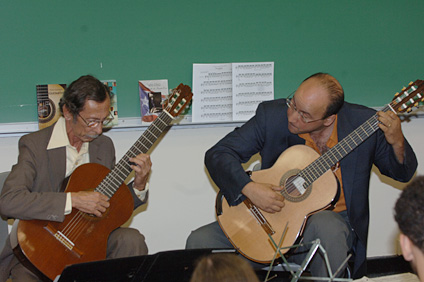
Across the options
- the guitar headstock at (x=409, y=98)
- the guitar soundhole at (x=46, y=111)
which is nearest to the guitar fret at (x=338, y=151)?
the guitar headstock at (x=409, y=98)

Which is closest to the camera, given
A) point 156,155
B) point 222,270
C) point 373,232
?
point 222,270

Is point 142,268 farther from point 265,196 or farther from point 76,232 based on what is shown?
point 265,196

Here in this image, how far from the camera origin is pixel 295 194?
2.83 metres

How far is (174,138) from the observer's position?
3564 mm

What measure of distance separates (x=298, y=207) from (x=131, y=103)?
4.29 feet

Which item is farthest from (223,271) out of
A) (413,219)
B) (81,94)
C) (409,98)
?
(409,98)

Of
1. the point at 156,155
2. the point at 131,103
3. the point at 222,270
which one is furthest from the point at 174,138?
the point at 222,270

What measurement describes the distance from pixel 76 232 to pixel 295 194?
119cm

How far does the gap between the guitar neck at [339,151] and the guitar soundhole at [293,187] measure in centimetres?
3

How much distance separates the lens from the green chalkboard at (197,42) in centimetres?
315

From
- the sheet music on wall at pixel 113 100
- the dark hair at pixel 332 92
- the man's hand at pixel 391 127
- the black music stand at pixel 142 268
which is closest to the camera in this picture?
the black music stand at pixel 142 268

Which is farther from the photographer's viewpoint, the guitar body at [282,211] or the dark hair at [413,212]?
the guitar body at [282,211]

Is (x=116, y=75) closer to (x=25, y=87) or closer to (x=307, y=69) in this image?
(x=25, y=87)

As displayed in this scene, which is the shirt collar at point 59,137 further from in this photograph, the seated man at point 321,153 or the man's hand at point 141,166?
the seated man at point 321,153
